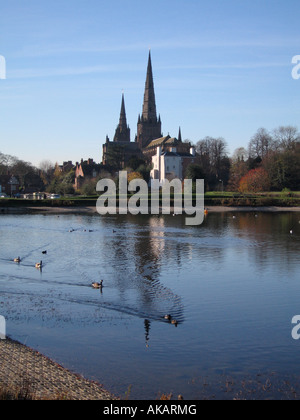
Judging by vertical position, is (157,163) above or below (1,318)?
above

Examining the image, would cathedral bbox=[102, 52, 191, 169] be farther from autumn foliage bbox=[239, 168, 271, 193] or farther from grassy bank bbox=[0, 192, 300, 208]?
grassy bank bbox=[0, 192, 300, 208]

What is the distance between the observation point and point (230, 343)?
57.0 ft

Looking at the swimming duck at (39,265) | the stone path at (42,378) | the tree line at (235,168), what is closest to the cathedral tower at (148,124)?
the tree line at (235,168)

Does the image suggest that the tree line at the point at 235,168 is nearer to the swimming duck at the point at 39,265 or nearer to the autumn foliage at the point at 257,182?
the autumn foliage at the point at 257,182

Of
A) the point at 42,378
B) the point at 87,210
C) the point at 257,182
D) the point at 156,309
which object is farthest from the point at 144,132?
the point at 42,378

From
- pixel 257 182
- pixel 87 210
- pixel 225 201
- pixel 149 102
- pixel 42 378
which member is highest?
pixel 149 102

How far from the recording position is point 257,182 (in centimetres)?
10356

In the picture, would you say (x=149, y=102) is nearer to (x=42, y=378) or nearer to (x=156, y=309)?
(x=156, y=309)

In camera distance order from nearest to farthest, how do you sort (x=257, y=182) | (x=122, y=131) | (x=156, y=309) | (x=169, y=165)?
(x=156, y=309) < (x=257, y=182) < (x=169, y=165) < (x=122, y=131)

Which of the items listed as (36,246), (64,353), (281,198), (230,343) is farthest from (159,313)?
(281,198)

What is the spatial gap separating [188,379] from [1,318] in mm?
9073

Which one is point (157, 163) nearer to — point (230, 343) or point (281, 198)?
point (281, 198)

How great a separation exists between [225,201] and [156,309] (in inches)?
2975

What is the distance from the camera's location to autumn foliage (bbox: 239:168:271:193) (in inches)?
4063
